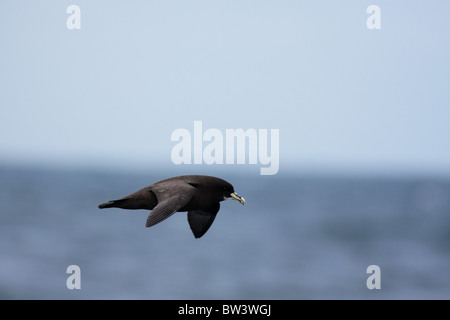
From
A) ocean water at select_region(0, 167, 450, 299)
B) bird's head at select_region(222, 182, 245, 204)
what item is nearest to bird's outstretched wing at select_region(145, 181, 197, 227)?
bird's head at select_region(222, 182, 245, 204)

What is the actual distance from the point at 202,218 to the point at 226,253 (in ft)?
143

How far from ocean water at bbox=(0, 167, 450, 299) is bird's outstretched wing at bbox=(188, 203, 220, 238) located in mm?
Result: 28022

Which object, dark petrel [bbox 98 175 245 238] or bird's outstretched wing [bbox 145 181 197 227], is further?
dark petrel [bbox 98 175 245 238]

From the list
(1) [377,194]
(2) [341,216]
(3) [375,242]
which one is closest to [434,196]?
(1) [377,194]

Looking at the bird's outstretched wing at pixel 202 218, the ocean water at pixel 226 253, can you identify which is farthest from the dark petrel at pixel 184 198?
the ocean water at pixel 226 253

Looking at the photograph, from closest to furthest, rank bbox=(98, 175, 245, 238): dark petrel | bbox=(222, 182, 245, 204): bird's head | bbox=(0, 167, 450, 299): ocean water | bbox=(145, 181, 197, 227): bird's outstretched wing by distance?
1. bbox=(145, 181, 197, 227): bird's outstretched wing
2. bbox=(98, 175, 245, 238): dark petrel
3. bbox=(222, 182, 245, 204): bird's head
4. bbox=(0, 167, 450, 299): ocean water

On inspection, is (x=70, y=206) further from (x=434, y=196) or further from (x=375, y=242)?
(x=434, y=196)

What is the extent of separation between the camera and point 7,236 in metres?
58.0

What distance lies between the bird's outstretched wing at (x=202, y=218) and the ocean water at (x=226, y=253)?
2802 cm

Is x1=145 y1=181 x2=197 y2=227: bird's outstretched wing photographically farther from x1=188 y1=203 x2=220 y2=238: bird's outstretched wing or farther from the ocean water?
the ocean water

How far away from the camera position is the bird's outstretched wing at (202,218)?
12.5 meters

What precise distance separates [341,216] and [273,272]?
33.1m

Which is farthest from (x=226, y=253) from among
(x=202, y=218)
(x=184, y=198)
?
(x=184, y=198)

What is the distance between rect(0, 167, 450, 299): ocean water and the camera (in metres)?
44.8
